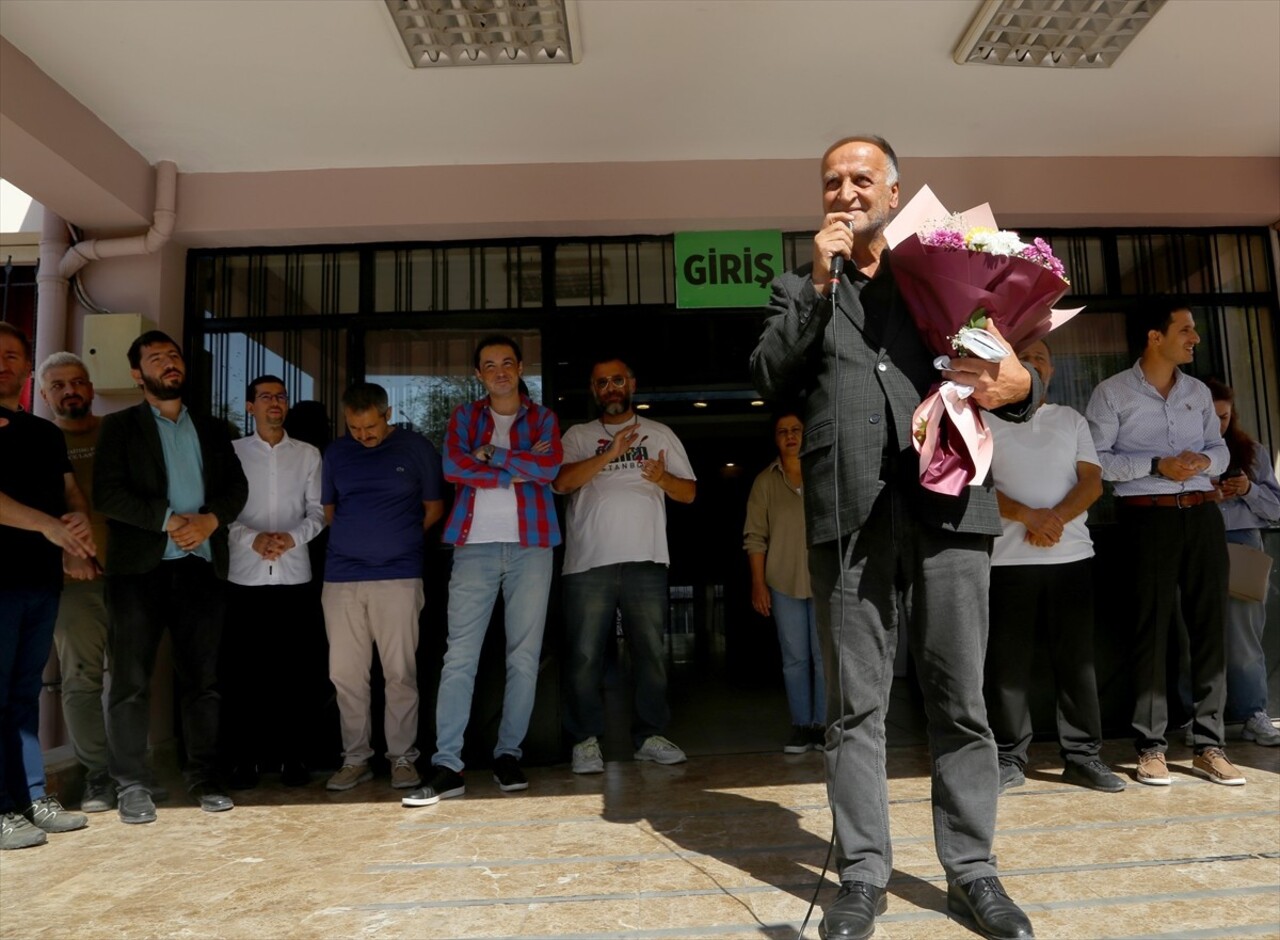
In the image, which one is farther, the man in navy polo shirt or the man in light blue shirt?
the man in navy polo shirt

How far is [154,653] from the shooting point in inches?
138

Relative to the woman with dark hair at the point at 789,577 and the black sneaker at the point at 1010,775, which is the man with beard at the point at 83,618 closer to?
the woman with dark hair at the point at 789,577

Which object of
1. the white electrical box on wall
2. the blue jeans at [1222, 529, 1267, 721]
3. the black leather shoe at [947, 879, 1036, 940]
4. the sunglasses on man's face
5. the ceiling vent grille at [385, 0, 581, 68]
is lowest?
the black leather shoe at [947, 879, 1036, 940]

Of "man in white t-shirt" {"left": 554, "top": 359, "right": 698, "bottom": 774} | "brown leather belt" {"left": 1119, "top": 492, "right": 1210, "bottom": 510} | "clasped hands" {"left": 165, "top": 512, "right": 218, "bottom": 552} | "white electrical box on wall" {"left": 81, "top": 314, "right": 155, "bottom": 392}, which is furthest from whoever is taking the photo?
"white electrical box on wall" {"left": 81, "top": 314, "right": 155, "bottom": 392}

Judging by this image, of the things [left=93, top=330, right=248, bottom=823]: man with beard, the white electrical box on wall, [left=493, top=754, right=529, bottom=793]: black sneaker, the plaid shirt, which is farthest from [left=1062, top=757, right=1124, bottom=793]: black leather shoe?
the white electrical box on wall

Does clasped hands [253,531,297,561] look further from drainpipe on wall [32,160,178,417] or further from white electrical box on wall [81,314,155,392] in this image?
drainpipe on wall [32,160,178,417]

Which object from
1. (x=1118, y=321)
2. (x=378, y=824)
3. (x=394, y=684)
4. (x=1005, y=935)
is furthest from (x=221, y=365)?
(x=1118, y=321)

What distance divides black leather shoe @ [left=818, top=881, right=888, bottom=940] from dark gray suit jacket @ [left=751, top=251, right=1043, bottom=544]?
2.53 feet

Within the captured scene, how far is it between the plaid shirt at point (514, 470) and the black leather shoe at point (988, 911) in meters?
2.11

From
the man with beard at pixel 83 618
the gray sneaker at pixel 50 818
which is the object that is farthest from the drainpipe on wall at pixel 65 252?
the gray sneaker at pixel 50 818

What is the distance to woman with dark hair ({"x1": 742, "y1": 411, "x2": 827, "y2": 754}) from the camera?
4199 millimetres

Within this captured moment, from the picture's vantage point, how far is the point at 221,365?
15.7 feet

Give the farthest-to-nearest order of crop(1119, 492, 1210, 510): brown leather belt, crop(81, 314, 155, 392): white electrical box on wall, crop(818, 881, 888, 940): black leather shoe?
crop(81, 314, 155, 392): white electrical box on wall < crop(1119, 492, 1210, 510): brown leather belt < crop(818, 881, 888, 940): black leather shoe

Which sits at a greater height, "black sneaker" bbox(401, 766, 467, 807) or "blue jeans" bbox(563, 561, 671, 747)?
"blue jeans" bbox(563, 561, 671, 747)
